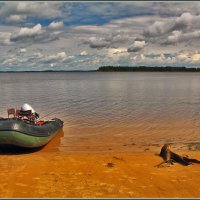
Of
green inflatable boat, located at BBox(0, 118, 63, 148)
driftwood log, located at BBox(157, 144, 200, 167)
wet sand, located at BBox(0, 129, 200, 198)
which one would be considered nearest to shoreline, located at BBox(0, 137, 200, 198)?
wet sand, located at BBox(0, 129, 200, 198)

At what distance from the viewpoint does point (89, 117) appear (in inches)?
934

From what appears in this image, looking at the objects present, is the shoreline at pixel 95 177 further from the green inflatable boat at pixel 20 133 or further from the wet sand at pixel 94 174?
the green inflatable boat at pixel 20 133

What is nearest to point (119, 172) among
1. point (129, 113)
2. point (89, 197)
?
point (89, 197)

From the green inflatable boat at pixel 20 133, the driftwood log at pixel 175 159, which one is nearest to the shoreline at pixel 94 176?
the driftwood log at pixel 175 159

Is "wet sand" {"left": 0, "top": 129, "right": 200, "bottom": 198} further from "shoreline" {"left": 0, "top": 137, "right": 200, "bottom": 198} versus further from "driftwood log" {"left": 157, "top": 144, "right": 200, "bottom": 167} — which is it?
"driftwood log" {"left": 157, "top": 144, "right": 200, "bottom": 167}

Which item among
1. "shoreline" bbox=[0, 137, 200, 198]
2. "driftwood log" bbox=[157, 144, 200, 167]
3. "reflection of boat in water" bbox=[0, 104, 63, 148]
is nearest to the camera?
"shoreline" bbox=[0, 137, 200, 198]

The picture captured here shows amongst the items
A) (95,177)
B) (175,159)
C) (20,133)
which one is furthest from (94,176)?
(20,133)

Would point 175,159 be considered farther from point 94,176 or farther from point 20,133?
point 20,133

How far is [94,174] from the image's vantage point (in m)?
10.8

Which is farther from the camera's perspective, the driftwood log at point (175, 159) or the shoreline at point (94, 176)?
the driftwood log at point (175, 159)

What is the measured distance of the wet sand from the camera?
363 inches

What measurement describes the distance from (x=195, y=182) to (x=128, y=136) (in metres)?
7.73

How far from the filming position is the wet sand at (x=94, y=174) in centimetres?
922

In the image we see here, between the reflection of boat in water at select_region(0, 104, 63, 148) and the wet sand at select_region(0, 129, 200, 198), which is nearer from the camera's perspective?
the wet sand at select_region(0, 129, 200, 198)
